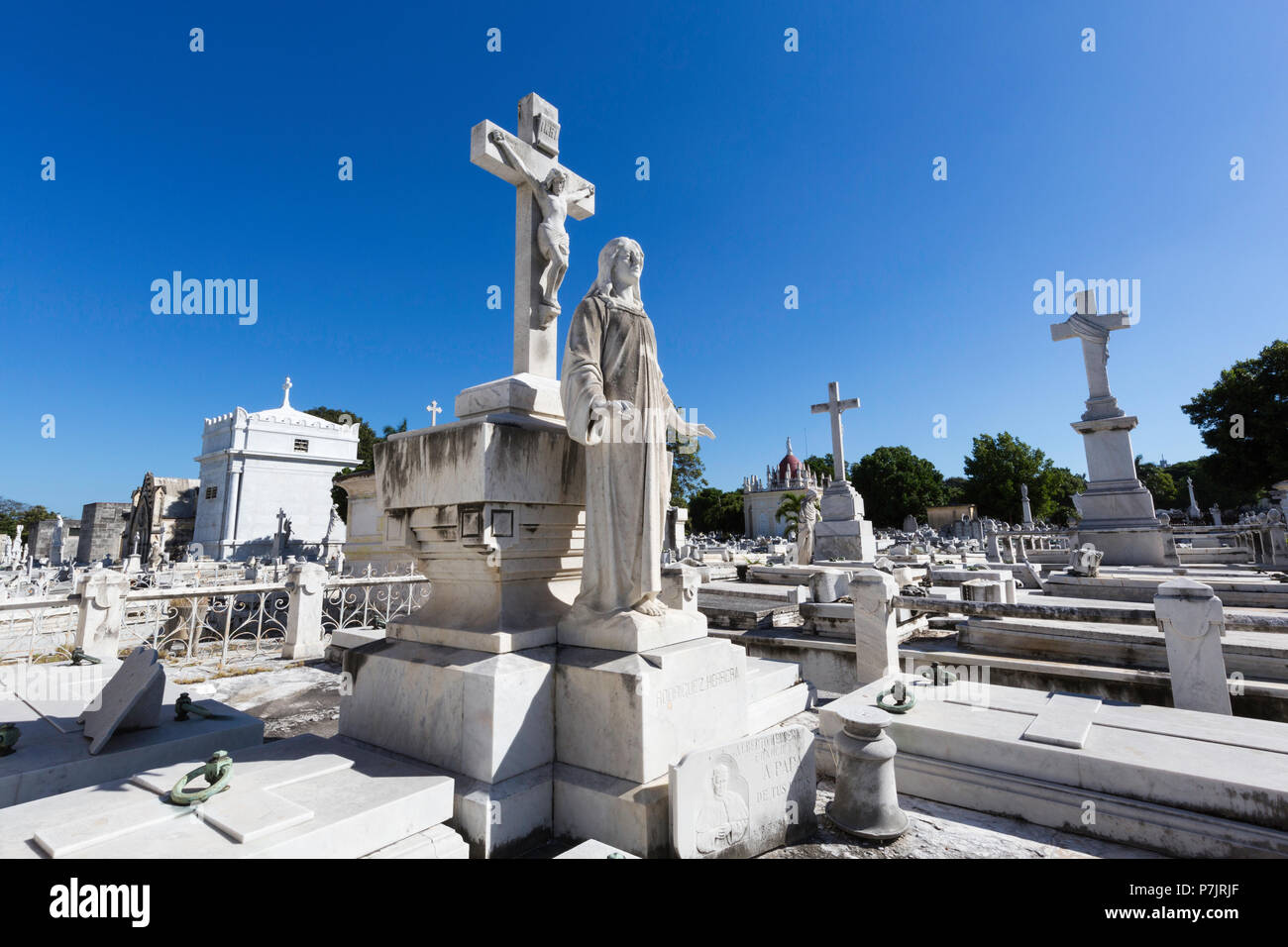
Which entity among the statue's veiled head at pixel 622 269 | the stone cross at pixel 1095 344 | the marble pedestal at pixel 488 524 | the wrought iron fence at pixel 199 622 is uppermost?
the stone cross at pixel 1095 344

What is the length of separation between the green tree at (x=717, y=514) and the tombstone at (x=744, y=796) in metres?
72.1

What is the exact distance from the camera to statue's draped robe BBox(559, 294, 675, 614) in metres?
3.03

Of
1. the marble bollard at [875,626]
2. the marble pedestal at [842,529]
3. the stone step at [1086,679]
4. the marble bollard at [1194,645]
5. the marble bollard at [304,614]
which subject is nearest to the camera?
the marble bollard at [1194,645]

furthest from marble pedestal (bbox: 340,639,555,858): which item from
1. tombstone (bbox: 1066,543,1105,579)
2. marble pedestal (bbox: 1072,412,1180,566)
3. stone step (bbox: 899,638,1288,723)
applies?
marble pedestal (bbox: 1072,412,1180,566)

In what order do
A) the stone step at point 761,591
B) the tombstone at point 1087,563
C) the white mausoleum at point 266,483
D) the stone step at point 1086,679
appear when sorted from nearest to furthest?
the stone step at point 1086,679, the stone step at point 761,591, the tombstone at point 1087,563, the white mausoleum at point 266,483

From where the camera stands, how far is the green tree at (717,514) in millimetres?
75250

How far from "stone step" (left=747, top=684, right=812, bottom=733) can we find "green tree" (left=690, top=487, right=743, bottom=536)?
70621 millimetres

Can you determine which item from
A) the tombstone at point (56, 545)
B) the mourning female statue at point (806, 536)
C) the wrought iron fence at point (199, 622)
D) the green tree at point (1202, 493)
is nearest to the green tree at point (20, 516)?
the tombstone at point (56, 545)

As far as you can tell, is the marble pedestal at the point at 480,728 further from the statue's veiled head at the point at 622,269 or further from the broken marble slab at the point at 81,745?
the statue's veiled head at the point at 622,269

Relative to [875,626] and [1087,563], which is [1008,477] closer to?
[1087,563]

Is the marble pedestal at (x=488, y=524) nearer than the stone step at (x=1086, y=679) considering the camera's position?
Yes

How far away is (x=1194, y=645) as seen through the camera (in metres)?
4.40

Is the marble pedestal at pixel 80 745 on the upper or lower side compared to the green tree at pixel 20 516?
lower
